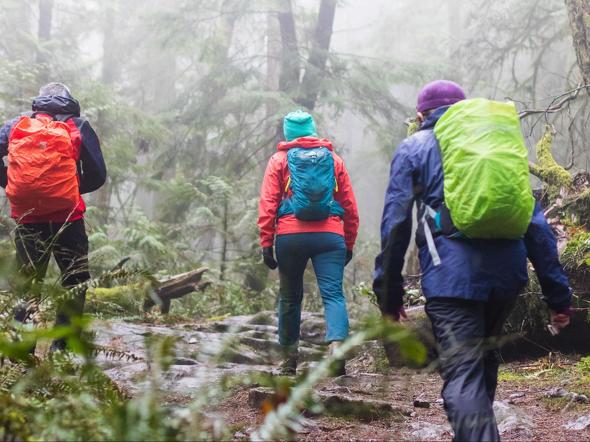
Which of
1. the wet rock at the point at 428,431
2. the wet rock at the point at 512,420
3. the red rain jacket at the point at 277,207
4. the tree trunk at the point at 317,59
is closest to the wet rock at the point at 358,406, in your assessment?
the wet rock at the point at 428,431

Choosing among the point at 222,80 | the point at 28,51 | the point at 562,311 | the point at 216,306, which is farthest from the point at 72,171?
the point at 28,51

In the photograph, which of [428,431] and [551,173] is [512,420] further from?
[551,173]

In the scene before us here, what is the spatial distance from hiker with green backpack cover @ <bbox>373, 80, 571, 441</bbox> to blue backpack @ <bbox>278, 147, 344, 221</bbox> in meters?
1.98

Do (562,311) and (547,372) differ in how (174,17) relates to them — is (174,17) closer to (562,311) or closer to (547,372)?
(547,372)

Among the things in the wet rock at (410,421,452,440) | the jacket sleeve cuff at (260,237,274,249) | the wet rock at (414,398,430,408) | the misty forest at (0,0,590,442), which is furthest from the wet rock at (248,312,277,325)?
the wet rock at (410,421,452,440)

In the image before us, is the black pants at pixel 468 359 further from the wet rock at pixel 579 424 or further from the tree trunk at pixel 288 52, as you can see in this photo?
the tree trunk at pixel 288 52

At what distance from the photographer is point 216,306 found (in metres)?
11.6

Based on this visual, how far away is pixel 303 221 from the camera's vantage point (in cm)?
540

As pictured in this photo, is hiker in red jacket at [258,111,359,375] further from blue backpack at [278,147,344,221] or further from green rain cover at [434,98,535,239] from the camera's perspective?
green rain cover at [434,98,535,239]

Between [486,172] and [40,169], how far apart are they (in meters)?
3.29

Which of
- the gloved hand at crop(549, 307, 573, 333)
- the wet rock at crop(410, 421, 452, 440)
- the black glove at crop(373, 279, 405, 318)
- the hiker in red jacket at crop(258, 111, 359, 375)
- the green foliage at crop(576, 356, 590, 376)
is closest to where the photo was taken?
the black glove at crop(373, 279, 405, 318)

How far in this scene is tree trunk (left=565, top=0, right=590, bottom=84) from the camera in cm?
743

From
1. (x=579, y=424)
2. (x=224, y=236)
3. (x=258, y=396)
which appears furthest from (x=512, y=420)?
(x=224, y=236)

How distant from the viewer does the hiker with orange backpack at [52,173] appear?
183 inches
